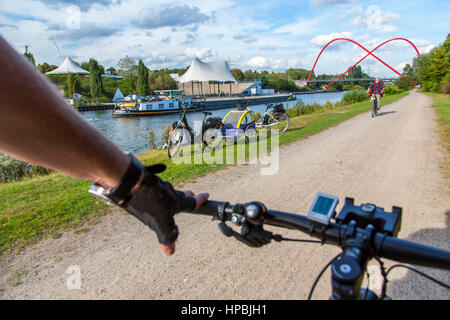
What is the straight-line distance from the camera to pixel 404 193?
4.92 metres

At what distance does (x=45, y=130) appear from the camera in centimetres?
84

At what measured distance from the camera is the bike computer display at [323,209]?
1.24 m

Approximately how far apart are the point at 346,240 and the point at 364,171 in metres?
5.55

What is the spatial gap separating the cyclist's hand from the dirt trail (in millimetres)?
1605

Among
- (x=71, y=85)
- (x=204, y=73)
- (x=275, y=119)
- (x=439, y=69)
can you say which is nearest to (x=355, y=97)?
(x=204, y=73)

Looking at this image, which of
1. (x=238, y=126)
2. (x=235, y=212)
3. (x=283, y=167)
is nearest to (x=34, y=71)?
(x=235, y=212)

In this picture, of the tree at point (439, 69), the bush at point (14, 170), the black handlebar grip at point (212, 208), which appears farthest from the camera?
the tree at point (439, 69)

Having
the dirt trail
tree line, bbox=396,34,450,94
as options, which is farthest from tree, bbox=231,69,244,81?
A: the dirt trail

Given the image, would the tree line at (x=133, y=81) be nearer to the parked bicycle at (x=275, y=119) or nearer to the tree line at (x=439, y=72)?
the parked bicycle at (x=275, y=119)

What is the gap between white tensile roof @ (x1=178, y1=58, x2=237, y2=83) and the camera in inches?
1511

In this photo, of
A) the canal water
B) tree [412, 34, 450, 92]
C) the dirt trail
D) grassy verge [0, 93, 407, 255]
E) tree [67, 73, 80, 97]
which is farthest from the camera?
tree [67, 73, 80, 97]

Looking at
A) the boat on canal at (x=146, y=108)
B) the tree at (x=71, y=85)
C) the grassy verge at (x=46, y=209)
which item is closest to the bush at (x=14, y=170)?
the grassy verge at (x=46, y=209)

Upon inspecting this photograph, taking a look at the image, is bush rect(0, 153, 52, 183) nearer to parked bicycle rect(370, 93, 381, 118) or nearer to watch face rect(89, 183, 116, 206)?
watch face rect(89, 183, 116, 206)

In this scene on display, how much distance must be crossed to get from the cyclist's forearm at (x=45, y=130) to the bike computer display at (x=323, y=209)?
833 millimetres
